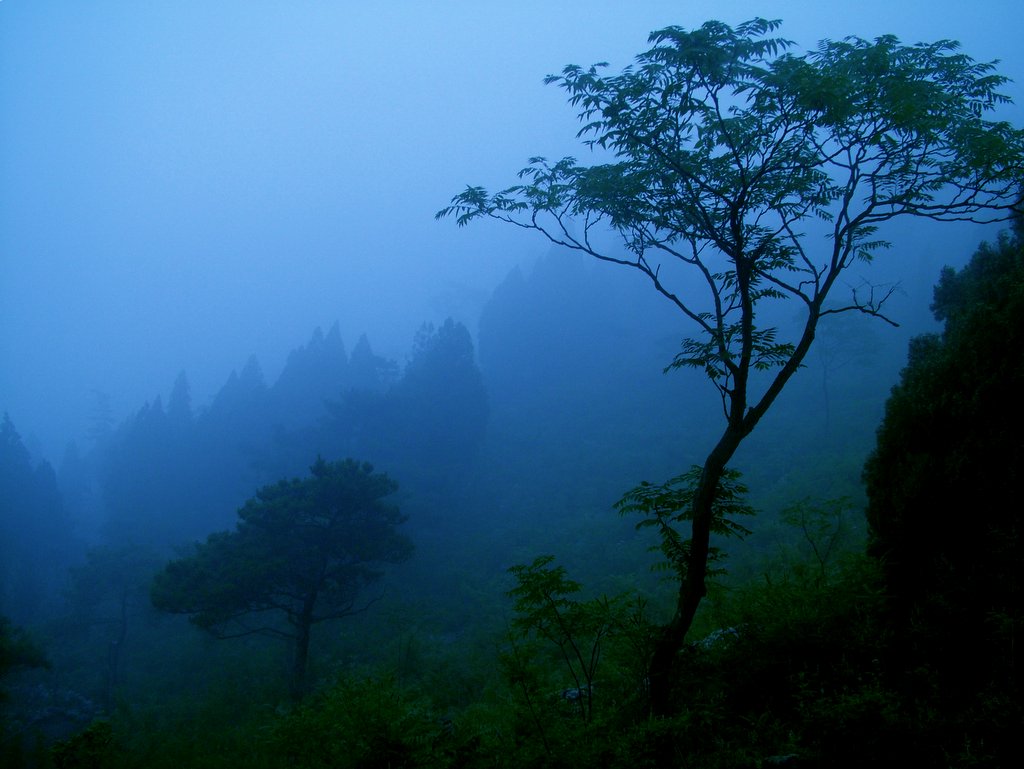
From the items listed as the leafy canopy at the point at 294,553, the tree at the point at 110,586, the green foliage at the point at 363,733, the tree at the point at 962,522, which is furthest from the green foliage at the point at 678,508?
the tree at the point at 110,586

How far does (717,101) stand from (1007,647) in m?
5.66

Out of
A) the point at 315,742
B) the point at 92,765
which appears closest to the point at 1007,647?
the point at 315,742

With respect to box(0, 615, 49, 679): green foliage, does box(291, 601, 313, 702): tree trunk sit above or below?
below

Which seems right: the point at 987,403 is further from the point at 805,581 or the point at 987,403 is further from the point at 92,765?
the point at 92,765

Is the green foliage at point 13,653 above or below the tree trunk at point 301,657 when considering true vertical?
→ above

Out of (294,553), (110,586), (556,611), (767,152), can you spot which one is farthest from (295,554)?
(767,152)

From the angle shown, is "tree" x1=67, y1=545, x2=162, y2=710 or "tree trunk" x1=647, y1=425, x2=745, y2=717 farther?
"tree" x1=67, y1=545, x2=162, y2=710

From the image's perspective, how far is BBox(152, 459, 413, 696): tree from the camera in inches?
672

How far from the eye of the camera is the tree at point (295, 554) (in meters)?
17.1

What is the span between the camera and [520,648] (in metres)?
5.99

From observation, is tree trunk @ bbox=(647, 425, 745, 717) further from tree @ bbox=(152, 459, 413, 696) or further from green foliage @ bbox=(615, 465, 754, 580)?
tree @ bbox=(152, 459, 413, 696)

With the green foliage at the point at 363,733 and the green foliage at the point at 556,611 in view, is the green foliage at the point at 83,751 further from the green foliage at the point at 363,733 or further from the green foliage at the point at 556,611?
the green foliage at the point at 556,611

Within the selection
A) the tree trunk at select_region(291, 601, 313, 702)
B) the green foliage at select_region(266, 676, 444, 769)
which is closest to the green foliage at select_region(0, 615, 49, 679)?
the tree trunk at select_region(291, 601, 313, 702)

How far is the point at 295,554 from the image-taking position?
715 inches
